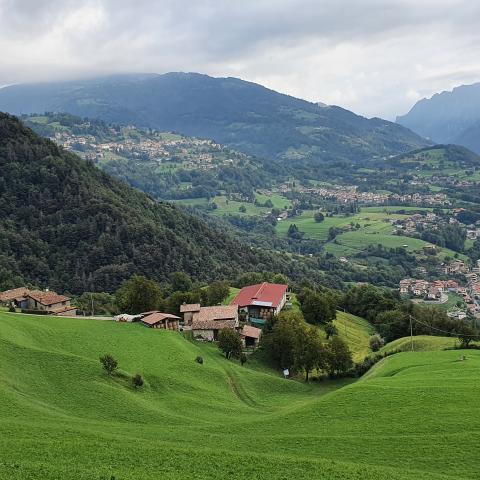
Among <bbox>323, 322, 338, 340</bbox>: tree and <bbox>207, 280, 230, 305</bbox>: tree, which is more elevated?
<bbox>207, 280, 230, 305</bbox>: tree

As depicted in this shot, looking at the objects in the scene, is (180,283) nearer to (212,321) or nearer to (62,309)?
(62,309)

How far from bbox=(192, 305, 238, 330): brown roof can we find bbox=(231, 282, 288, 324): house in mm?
7880

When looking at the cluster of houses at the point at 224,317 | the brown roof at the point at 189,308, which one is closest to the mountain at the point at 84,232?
the brown roof at the point at 189,308

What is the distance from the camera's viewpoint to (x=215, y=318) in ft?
241

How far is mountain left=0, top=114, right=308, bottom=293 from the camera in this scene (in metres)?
138

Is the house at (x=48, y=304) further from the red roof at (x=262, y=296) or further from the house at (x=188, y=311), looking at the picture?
the red roof at (x=262, y=296)

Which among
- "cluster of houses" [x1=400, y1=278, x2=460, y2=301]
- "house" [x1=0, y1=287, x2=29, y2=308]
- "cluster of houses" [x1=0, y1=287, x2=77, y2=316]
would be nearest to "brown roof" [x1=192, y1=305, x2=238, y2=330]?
"cluster of houses" [x1=0, y1=287, x2=77, y2=316]

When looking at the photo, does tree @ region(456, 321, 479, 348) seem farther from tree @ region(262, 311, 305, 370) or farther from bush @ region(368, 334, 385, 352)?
tree @ region(262, 311, 305, 370)

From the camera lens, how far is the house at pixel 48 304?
270 ft

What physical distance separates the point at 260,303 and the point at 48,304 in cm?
3028

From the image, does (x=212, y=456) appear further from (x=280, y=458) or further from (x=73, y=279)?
(x=73, y=279)

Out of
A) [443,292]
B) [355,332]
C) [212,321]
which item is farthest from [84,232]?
[443,292]

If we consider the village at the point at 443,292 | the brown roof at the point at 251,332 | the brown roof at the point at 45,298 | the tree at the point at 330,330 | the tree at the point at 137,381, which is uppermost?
the brown roof at the point at 45,298

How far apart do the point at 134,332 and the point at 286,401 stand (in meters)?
19.3
